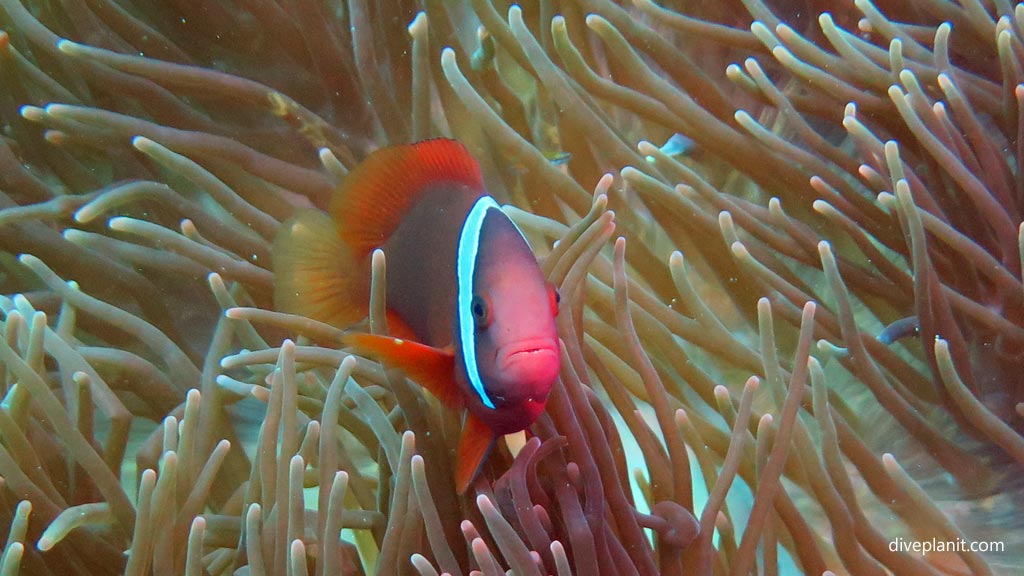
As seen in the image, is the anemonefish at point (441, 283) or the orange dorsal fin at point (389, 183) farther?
the orange dorsal fin at point (389, 183)

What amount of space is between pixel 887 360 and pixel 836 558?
26 cm

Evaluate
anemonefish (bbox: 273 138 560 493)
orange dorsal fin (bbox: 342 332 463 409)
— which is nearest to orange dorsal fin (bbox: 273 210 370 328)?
anemonefish (bbox: 273 138 560 493)

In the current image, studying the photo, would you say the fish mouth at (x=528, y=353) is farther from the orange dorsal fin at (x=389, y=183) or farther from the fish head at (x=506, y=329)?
the orange dorsal fin at (x=389, y=183)

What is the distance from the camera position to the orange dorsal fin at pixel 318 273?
97 cm

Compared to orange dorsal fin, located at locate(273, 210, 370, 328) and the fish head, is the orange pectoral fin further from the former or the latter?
orange dorsal fin, located at locate(273, 210, 370, 328)

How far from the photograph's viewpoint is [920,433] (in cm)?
99

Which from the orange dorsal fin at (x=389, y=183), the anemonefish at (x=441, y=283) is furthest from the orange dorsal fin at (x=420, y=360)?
the orange dorsal fin at (x=389, y=183)

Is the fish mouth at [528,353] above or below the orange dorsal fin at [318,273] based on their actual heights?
below

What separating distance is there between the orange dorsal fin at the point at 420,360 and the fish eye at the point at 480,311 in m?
0.07

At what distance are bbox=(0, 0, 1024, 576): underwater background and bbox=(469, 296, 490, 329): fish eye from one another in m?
0.16

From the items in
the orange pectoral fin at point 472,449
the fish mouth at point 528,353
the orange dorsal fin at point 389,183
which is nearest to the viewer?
the fish mouth at point 528,353

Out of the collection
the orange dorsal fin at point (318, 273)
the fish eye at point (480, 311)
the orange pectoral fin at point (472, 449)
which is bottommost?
the orange pectoral fin at point (472, 449)

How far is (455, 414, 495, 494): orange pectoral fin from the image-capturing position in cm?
78

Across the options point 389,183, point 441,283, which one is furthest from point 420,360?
point 389,183
